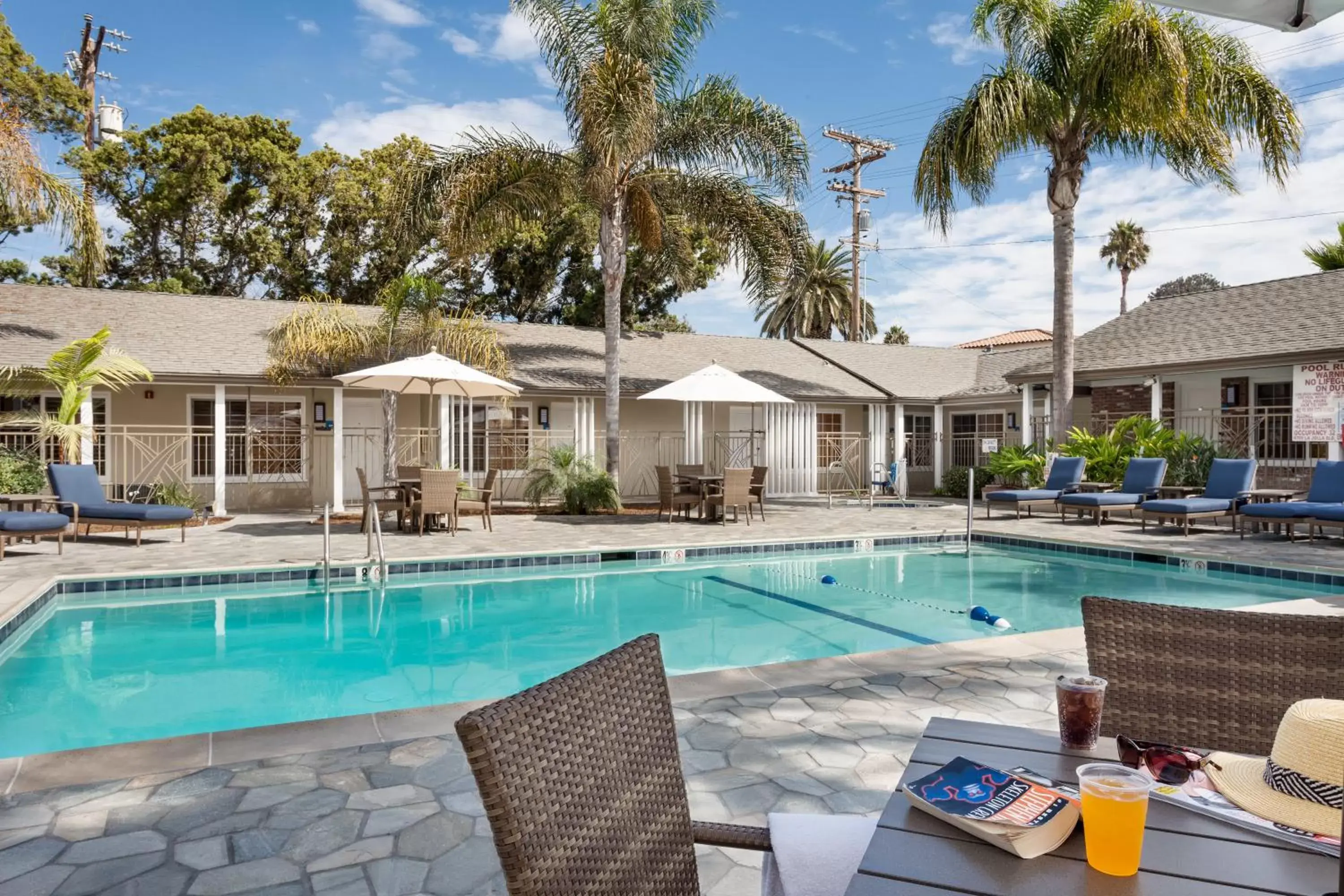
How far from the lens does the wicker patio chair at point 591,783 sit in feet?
4.39

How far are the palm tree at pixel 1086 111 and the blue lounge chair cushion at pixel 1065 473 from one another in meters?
1.57

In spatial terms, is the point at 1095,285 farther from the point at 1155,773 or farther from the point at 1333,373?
the point at 1155,773

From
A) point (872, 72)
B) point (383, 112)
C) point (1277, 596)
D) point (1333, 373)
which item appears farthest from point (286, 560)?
point (872, 72)

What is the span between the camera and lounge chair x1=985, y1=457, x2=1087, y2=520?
15.1m

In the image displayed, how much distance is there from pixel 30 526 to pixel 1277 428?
68.1 feet

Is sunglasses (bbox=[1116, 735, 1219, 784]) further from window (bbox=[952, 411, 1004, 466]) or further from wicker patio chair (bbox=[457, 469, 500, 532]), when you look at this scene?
window (bbox=[952, 411, 1004, 466])

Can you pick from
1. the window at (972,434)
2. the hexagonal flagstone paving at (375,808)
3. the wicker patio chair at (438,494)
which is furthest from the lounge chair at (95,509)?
the window at (972,434)

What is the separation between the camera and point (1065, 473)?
50.8 feet

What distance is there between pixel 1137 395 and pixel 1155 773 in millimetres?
20155

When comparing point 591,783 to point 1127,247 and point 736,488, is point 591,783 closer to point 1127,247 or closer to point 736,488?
point 736,488

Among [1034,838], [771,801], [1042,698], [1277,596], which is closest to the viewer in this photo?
[1034,838]

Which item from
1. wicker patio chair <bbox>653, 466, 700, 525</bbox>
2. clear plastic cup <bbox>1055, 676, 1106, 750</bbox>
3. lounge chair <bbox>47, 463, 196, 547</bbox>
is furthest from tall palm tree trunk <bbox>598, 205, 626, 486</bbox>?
clear plastic cup <bbox>1055, 676, 1106, 750</bbox>

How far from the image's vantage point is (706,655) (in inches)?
272

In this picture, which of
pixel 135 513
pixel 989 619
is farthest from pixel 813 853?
pixel 135 513
